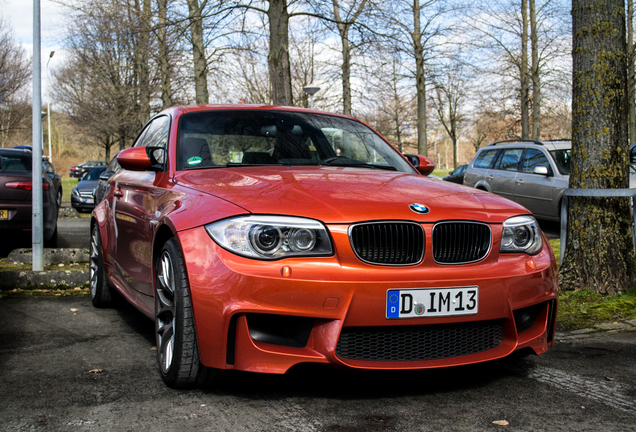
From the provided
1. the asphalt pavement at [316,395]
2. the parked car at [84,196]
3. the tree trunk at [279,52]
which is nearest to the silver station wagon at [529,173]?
the tree trunk at [279,52]

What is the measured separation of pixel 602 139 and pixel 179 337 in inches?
159

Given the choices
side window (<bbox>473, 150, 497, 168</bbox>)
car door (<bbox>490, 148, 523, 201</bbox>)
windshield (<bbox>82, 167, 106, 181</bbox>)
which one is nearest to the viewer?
car door (<bbox>490, 148, 523, 201</bbox>)

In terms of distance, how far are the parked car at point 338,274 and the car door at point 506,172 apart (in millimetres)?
9665

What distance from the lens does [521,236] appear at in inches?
131

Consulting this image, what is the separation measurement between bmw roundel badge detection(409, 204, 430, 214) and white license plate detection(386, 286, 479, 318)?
377 millimetres

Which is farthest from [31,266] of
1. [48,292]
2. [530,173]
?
[530,173]

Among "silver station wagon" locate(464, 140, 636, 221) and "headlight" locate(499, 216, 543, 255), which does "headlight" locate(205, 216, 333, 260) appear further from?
"silver station wagon" locate(464, 140, 636, 221)

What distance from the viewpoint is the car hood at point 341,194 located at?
294cm

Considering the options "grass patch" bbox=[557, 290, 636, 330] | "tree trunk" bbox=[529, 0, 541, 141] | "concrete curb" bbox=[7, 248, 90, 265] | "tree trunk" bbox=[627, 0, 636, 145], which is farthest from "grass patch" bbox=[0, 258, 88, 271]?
"tree trunk" bbox=[529, 0, 541, 141]

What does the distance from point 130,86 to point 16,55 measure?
602cm

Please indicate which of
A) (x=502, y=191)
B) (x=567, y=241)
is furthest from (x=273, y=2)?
(x=567, y=241)

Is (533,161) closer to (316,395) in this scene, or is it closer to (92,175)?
(316,395)

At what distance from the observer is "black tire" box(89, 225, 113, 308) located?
17.2 ft

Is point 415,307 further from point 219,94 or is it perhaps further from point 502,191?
point 219,94
